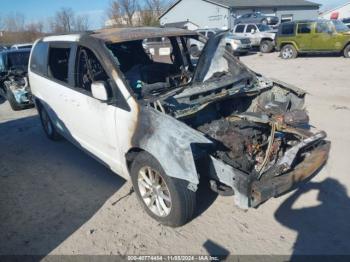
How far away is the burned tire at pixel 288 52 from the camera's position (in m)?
16.9

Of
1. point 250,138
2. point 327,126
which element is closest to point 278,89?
point 250,138

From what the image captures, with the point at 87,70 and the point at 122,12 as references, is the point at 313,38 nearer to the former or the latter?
the point at 87,70

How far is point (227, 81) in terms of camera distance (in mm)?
4293

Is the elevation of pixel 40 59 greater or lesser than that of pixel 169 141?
greater

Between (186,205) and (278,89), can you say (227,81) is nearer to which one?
(278,89)

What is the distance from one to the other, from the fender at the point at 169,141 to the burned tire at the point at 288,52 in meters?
15.5

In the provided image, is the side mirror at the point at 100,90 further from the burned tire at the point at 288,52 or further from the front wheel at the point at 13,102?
the burned tire at the point at 288,52

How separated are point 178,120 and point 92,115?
1215 millimetres

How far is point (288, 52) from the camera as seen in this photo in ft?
56.0

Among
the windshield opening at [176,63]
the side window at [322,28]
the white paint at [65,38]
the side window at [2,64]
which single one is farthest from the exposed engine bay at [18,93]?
the side window at [322,28]

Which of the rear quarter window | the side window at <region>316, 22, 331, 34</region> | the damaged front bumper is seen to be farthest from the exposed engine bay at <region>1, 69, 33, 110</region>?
the side window at <region>316, 22, 331, 34</region>

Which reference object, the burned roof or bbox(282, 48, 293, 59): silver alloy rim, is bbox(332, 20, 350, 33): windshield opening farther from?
the burned roof

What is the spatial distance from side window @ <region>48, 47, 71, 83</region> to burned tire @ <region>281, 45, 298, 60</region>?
47.5ft

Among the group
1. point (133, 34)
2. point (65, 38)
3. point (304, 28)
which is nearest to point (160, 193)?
point (133, 34)
